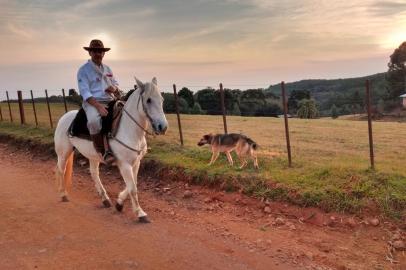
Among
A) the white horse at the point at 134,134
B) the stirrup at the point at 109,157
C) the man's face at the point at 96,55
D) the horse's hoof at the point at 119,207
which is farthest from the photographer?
the horse's hoof at the point at 119,207

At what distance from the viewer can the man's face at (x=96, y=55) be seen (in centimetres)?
779

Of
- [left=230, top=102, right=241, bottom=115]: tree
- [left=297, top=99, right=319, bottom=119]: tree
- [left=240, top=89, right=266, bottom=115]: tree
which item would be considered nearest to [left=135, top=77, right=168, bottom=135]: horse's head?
[left=240, top=89, right=266, bottom=115]: tree

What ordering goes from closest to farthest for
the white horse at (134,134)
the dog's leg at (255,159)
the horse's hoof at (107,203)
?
the white horse at (134,134)
the horse's hoof at (107,203)
the dog's leg at (255,159)

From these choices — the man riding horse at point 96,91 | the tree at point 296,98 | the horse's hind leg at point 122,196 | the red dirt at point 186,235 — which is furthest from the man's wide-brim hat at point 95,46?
the tree at point 296,98

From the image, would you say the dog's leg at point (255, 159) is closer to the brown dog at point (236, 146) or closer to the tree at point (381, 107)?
the brown dog at point (236, 146)

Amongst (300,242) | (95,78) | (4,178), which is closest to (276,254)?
(300,242)

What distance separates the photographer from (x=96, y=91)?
26.2 ft

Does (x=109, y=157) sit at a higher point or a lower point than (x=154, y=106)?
lower

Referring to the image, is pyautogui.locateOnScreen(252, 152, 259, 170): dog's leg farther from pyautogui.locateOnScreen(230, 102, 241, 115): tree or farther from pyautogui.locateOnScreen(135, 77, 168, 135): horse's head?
pyautogui.locateOnScreen(230, 102, 241, 115): tree

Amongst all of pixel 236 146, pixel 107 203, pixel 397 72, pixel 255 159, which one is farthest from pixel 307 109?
pixel 107 203

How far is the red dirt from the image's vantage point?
575 cm

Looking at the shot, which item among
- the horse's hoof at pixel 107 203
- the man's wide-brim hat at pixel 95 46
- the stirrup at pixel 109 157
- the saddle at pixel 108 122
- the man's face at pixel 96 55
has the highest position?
the man's wide-brim hat at pixel 95 46

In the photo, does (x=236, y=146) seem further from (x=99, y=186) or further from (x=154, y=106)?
(x=154, y=106)

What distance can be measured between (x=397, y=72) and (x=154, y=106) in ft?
242
